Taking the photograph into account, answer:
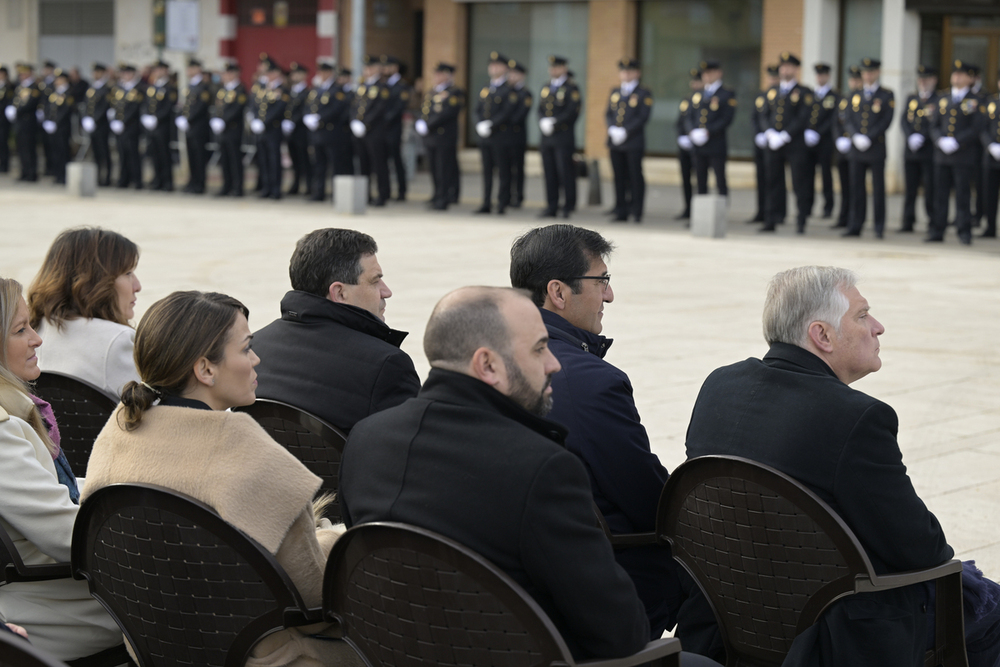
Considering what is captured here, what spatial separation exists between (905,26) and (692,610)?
20702 mm

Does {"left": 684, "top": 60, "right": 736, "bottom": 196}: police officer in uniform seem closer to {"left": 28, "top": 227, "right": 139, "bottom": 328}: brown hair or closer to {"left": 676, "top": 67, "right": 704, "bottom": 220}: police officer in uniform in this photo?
{"left": 676, "top": 67, "right": 704, "bottom": 220}: police officer in uniform

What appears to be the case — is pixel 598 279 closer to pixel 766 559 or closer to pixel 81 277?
pixel 766 559

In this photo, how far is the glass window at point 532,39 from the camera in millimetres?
26734

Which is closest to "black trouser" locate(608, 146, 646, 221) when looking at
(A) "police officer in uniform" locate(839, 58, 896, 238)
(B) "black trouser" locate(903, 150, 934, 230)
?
(A) "police officer in uniform" locate(839, 58, 896, 238)

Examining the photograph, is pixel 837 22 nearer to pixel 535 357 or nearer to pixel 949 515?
pixel 949 515

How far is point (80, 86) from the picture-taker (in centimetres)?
2377

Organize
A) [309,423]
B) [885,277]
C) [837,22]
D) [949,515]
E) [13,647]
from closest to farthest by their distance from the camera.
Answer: [13,647], [309,423], [949,515], [885,277], [837,22]

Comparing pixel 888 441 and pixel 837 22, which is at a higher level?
pixel 837 22

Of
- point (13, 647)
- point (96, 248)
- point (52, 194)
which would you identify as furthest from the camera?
point (52, 194)

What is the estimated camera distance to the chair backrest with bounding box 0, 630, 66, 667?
5.79 feet

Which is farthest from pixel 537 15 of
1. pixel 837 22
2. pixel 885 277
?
pixel 885 277

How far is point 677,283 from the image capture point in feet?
38.6

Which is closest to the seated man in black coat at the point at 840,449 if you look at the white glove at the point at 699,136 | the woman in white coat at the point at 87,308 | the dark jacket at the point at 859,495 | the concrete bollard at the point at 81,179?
the dark jacket at the point at 859,495

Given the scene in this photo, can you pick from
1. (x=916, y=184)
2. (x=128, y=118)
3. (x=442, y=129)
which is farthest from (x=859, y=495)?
(x=128, y=118)
